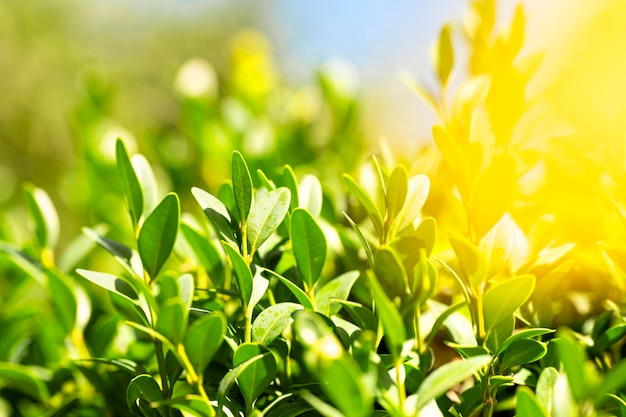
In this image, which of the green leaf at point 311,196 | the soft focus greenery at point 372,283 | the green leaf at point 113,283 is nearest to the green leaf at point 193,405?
the soft focus greenery at point 372,283

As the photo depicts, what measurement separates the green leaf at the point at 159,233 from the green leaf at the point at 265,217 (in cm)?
6

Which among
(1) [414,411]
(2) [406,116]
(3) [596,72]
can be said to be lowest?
(2) [406,116]

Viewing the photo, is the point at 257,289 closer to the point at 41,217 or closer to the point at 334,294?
the point at 334,294

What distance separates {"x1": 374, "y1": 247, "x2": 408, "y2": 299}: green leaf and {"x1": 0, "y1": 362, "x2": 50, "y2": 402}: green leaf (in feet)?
1.17

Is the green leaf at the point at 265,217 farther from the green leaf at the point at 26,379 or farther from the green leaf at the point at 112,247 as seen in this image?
the green leaf at the point at 26,379

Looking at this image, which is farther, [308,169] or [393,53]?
[393,53]

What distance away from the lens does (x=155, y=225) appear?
468mm

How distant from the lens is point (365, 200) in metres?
0.43

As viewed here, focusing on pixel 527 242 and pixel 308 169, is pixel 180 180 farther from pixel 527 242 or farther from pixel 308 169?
pixel 527 242

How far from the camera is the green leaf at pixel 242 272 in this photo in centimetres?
40

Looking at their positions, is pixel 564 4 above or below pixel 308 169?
above

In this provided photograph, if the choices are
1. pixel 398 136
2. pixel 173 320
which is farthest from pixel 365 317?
pixel 398 136

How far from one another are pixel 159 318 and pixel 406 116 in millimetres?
4243

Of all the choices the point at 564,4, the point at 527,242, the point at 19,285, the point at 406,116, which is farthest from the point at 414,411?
the point at 406,116
